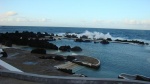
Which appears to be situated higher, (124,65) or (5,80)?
(5,80)

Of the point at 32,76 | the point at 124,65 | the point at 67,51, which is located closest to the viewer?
the point at 32,76

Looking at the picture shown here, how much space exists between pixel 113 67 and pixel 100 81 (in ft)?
55.2

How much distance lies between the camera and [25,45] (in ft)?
139

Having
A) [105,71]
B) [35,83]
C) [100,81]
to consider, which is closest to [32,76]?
[35,83]

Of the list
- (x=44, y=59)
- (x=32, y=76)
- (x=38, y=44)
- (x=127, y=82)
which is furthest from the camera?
(x=38, y=44)

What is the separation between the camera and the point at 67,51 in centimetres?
3572

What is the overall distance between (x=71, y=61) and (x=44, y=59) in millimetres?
2787

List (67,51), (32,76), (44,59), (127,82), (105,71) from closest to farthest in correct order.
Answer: (127,82)
(32,76)
(105,71)
(44,59)
(67,51)

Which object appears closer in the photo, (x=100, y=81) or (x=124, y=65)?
(x=100, y=81)

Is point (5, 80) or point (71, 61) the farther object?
point (71, 61)

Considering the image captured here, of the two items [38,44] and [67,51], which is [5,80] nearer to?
[67,51]

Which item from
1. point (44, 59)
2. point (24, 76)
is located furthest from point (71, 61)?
point (24, 76)

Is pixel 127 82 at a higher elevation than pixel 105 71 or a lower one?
higher

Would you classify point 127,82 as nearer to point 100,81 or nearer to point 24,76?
point 100,81
